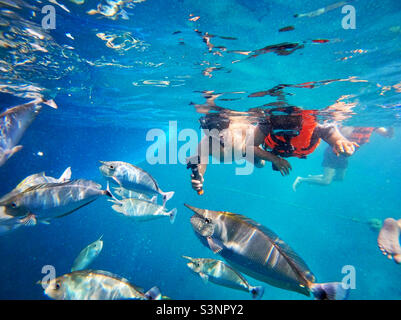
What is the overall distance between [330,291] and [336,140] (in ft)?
13.6

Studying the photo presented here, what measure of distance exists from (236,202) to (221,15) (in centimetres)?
3215

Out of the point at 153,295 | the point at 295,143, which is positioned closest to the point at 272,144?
the point at 295,143

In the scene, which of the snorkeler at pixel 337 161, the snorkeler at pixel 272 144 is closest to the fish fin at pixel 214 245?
the snorkeler at pixel 272 144

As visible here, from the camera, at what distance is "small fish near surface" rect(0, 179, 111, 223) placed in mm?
3318

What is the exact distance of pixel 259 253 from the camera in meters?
2.56

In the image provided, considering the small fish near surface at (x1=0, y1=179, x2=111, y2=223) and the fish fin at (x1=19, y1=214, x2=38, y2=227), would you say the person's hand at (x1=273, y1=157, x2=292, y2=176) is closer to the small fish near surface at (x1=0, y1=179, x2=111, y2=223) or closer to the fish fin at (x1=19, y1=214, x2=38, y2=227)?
the small fish near surface at (x1=0, y1=179, x2=111, y2=223)

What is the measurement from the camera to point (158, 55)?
7156 mm

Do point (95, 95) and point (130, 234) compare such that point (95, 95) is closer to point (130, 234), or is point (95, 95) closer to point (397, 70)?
point (397, 70)

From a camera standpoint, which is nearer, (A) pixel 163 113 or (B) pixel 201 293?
(A) pixel 163 113

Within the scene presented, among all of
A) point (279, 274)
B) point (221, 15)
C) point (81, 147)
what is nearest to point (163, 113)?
point (81, 147)

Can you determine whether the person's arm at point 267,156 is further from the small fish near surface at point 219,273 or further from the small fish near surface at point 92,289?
the small fish near surface at point 92,289

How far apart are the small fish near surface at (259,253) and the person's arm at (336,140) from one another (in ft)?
11.4

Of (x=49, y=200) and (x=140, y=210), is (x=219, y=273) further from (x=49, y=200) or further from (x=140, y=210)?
(x=49, y=200)

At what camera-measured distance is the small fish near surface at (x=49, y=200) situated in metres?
3.32
